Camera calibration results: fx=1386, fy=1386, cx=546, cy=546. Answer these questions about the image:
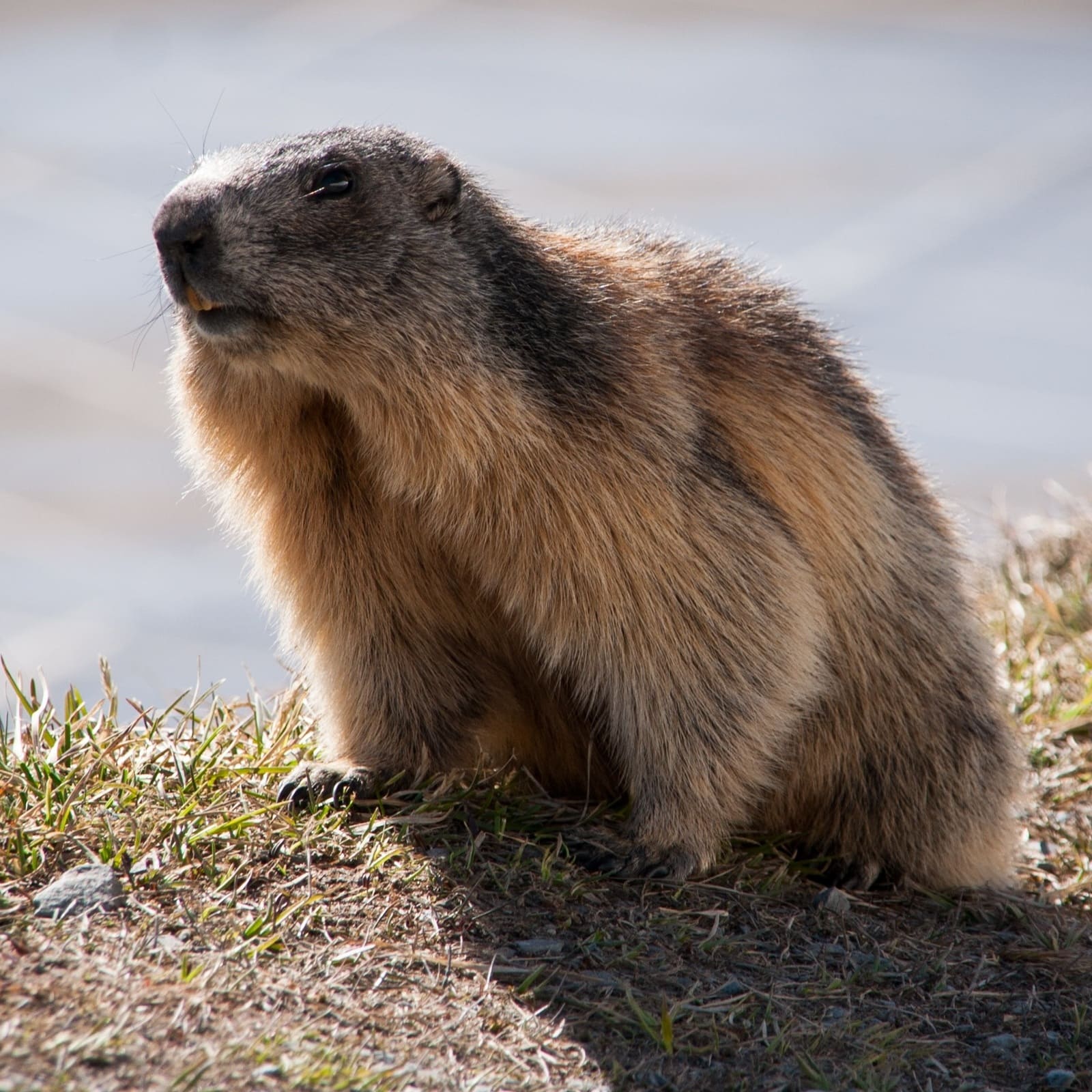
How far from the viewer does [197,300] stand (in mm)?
4430

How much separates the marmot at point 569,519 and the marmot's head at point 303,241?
0.01m

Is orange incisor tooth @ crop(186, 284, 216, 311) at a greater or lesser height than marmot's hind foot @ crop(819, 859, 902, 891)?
greater

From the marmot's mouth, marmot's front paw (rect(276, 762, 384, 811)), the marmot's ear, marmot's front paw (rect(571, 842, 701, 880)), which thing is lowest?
marmot's front paw (rect(571, 842, 701, 880))

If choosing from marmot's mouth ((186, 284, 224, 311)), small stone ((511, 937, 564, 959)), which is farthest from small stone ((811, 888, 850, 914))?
marmot's mouth ((186, 284, 224, 311))

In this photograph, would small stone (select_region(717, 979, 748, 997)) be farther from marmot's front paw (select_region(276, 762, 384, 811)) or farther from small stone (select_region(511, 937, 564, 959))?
marmot's front paw (select_region(276, 762, 384, 811))

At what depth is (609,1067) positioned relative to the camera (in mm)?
3777

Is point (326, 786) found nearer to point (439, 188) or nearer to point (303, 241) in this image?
point (303, 241)

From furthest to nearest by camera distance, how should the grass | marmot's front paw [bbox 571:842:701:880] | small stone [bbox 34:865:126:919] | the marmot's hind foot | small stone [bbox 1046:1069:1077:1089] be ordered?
the marmot's hind foot, marmot's front paw [bbox 571:842:701:880], small stone [bbox 1046:1069:1077:1089], small stone [bbox 34:865:126:919], the grass

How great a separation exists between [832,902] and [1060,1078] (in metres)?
1.11

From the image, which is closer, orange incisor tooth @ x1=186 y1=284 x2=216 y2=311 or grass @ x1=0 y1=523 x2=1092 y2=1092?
grass @ x1=0 y1=523 x2=1092 y2=1092

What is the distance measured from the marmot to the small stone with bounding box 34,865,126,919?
3.14 ft

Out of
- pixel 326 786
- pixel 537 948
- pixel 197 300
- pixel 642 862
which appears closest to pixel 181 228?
pixel 197 300

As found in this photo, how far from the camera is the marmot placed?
15.1 feet

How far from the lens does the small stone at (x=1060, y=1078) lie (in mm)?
4176
